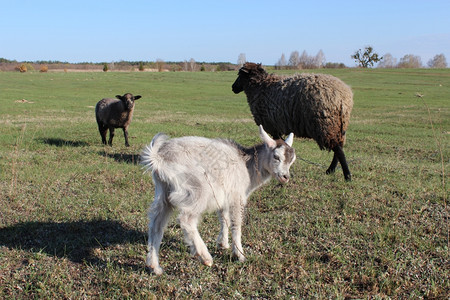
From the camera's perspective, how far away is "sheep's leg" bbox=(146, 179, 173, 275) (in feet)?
14.5

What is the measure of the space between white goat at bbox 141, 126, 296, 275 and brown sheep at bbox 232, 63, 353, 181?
364 centimetres

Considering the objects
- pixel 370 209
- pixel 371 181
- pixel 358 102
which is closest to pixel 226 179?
pixel 370 209

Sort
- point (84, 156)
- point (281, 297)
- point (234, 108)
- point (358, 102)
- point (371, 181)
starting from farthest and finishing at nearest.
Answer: point (358, 102) → point (234, 108) → point (84, 156) → point (371, 181) → point (281, 297)

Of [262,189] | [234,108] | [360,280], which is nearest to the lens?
[360,280]

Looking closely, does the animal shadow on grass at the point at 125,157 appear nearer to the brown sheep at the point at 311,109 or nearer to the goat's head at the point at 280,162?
the brown sheep at the point at 311,109

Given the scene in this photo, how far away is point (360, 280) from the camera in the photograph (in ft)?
14.2

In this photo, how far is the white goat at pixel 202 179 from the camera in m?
4.30

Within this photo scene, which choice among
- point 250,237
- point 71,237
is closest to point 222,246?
point 250,237

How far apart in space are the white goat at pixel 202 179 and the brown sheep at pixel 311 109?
3.64 metres

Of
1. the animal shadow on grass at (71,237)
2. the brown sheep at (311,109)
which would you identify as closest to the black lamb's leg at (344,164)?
the brown sheep at (311,109)

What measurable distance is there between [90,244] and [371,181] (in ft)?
18.0

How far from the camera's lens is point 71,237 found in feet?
17.5

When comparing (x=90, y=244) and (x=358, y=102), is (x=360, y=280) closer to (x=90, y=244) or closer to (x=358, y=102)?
(x=90, y=244)

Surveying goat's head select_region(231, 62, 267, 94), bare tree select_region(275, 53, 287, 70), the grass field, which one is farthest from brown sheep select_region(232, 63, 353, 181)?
bare tree select_region(275, 53, 287, 70)
